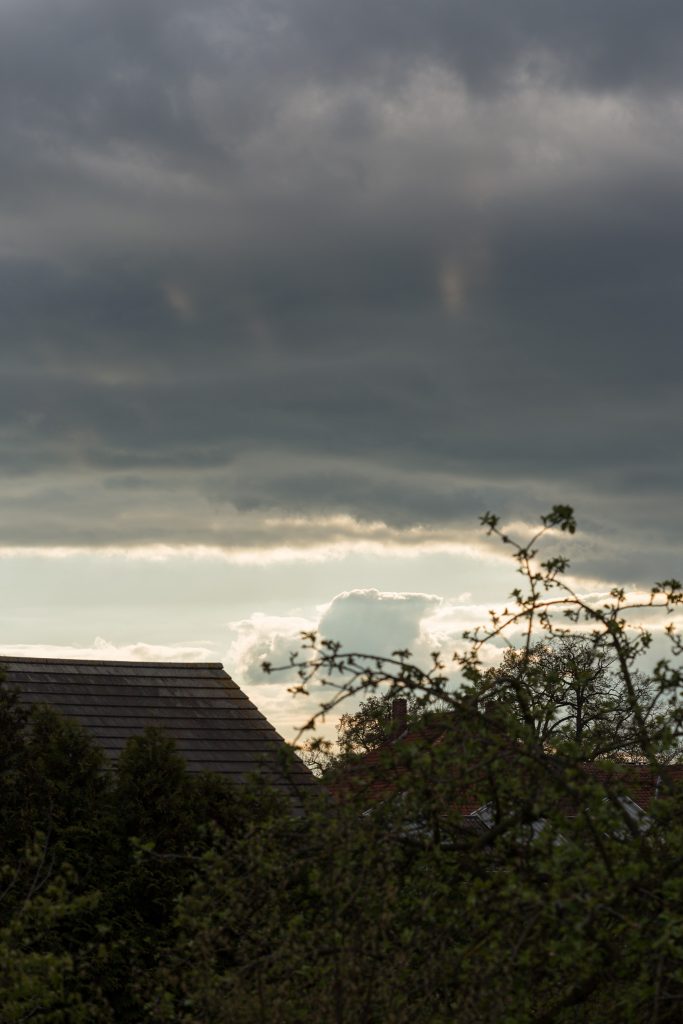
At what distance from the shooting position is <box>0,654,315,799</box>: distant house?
17.7 metres

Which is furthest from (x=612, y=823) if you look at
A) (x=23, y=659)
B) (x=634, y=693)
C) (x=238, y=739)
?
(x=23, y=659)

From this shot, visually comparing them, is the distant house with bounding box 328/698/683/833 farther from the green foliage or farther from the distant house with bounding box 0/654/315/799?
the distant house with bounding box 0/654/315/799

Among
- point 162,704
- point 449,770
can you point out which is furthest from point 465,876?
point 162,704

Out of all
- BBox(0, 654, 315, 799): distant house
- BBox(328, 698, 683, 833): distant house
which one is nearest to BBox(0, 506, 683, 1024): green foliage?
BBox(328, 698, 683, 833): distant house

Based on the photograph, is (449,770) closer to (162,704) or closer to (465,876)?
(465,876)

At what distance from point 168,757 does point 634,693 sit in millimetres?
6665

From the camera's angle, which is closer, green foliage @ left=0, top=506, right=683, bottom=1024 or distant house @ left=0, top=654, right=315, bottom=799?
green foliage @ left=0, top=506, right=683, bottom=1024

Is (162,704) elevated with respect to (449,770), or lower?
elevated

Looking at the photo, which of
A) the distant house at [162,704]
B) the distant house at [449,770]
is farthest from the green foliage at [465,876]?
the distant house at [162,704]

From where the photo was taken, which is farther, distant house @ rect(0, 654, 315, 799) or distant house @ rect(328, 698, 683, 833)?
distant house @ rect(0, 654, 315, 799)

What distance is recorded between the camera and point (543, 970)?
630cm

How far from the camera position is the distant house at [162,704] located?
17.7 meters

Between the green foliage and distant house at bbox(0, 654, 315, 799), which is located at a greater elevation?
distant house at bbox(0, 654, 315, 799)

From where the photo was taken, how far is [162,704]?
732 inches
